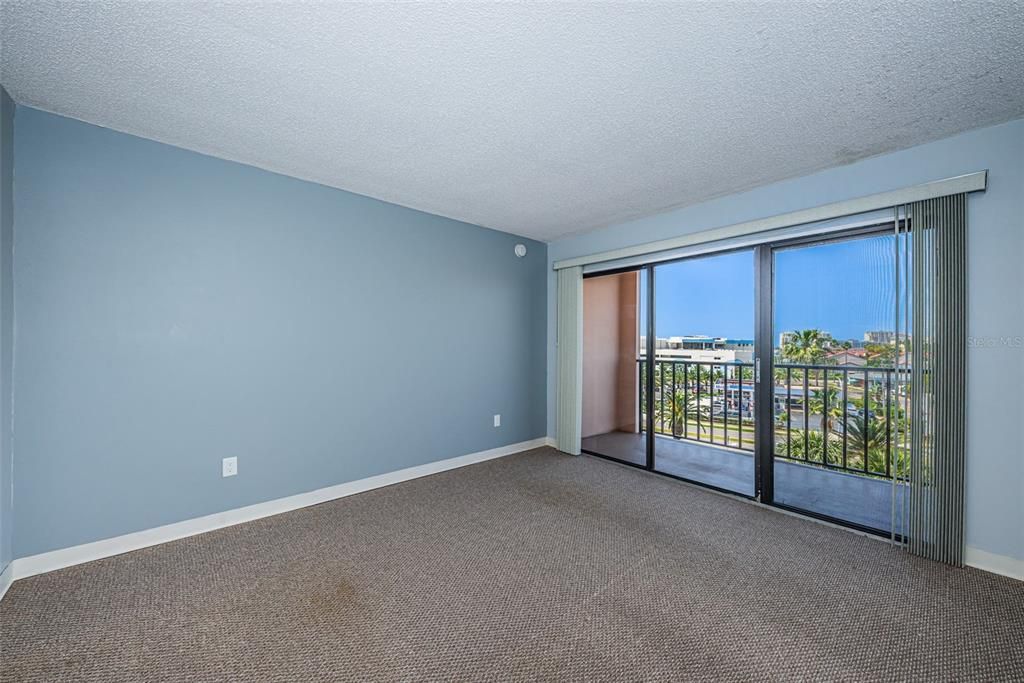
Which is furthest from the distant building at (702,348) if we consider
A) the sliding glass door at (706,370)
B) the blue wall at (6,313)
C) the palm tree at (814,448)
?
the blue wall at (6,313)

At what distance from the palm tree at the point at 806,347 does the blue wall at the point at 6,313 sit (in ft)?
14.9

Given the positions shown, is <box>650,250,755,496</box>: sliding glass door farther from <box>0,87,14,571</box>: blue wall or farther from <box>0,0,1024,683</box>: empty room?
<box>0,87,14,571</box>: blue wall

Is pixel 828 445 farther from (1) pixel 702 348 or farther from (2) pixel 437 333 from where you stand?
(2) pixel 437 333

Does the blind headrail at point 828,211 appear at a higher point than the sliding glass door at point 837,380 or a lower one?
higher

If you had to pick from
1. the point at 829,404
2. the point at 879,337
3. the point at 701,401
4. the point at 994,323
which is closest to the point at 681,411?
the point at 701,401

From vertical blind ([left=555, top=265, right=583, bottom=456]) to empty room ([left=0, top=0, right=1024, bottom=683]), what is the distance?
79 cm

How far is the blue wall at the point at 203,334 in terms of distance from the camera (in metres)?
2.14

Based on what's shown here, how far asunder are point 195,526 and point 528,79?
10.4ft

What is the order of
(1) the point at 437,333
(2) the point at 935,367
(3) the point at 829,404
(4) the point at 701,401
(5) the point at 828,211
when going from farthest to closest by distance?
1. (4) the point at 701,401
2. (1) the point at 437,333
3. (3) the point at 829,404
4. (5) the point at 828,211
5. (2) the point at 935,367

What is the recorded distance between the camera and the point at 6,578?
1962 mm

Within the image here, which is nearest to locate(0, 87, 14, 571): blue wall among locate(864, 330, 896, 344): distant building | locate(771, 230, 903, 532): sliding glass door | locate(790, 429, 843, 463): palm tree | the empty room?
the empty room

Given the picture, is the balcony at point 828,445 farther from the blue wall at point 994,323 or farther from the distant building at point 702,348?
the blue wall at point 994,323

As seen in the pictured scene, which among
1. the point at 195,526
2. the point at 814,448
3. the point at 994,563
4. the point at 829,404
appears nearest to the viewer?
the point at 994,563

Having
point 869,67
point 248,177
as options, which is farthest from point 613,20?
point 248,177
